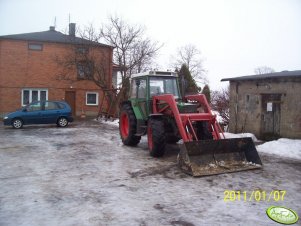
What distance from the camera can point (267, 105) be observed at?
12586mm

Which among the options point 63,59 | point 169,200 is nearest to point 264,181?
point 169,200

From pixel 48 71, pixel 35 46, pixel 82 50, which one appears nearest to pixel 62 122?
pixel 82 50

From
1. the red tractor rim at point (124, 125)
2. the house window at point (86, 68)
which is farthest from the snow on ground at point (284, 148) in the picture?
the house window at point (86, 68)

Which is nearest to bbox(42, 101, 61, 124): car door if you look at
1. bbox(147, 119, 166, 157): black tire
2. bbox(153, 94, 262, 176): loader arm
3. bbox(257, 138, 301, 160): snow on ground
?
bbox(147, 119, 166, 157): black tire

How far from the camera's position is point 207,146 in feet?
23.7

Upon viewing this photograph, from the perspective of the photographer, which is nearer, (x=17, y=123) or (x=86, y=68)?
(x=17, y=123)

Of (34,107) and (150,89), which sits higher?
(150,89)

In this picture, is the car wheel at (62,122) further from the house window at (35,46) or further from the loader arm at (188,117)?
the loader arm at (188,117)

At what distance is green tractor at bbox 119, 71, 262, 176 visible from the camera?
282 inches

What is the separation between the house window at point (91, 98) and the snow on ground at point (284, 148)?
16.7 m

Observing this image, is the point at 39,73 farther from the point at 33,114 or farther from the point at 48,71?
the point at 33,114
